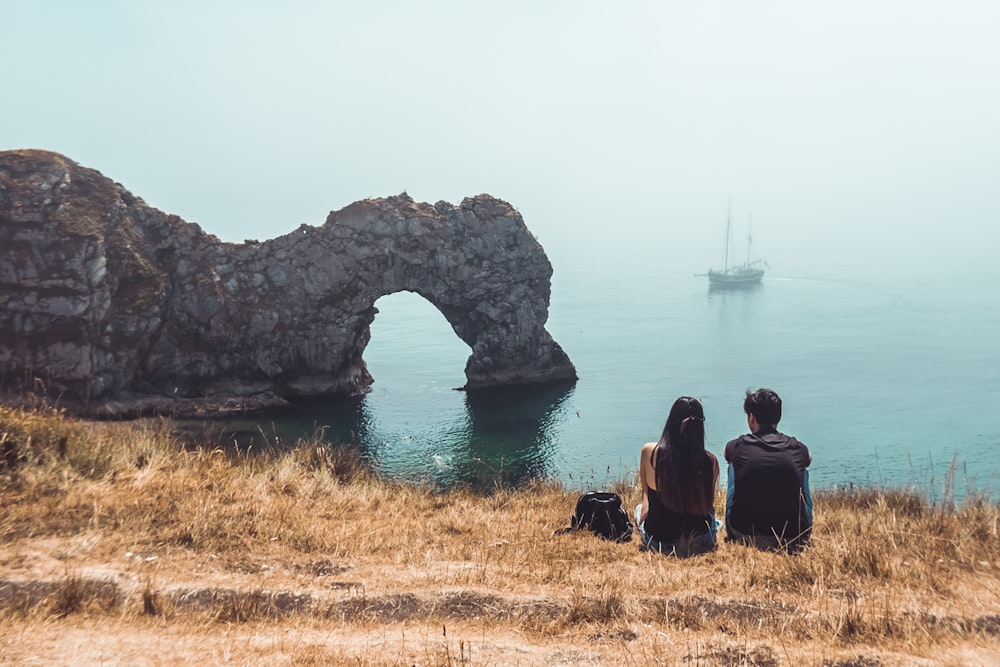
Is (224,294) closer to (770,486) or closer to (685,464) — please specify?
(685,464)

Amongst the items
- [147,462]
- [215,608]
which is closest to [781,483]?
[215,608]

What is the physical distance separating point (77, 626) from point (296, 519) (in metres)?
3.26

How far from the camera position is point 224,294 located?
182ft

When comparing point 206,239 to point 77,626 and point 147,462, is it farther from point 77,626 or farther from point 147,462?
point 77,626

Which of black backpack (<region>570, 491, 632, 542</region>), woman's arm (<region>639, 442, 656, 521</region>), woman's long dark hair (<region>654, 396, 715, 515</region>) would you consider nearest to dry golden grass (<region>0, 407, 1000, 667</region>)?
black backpack (<region>570, 491, 632, 542</region>)

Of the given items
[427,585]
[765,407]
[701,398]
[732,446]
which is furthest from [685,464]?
[701,398]

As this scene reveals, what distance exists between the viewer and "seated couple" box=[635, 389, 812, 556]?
7.15 meters

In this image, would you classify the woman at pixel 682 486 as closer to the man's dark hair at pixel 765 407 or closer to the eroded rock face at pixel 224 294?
the man's dark hair at pixel 765 407

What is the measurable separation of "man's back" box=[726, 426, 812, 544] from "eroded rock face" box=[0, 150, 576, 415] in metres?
46.9

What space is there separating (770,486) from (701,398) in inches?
2075

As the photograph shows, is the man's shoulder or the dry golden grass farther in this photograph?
the man's shoulder

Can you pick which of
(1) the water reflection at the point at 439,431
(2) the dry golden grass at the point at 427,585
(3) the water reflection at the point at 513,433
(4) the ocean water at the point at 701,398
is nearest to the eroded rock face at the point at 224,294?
(1) the water reflection at the point at 439,431

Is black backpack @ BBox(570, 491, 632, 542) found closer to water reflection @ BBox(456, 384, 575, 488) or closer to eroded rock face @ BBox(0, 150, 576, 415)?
water reflection @ BBox(456, 384, 575, 488)

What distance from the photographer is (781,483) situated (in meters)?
7.14
